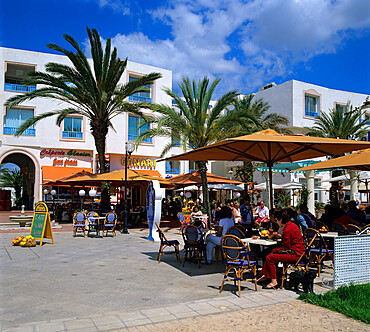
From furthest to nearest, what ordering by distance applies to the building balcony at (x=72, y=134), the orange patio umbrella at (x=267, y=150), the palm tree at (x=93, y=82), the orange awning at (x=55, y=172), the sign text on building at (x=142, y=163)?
1. the sign text on building at (x=142, y=163)
2. the building balcony at (x=72, y=134)
3. the orange awning at (x=55, y=172)
4. the palm tree at (x=93, y=82)
5. the orange patio umbrella at (x=267, y=150)

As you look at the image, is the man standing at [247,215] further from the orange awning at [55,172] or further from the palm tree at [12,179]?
the palm tree at [12,179]

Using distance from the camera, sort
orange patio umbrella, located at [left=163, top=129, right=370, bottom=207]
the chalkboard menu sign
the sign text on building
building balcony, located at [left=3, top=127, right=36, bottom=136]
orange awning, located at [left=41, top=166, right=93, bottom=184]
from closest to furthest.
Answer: orange patio umbrella, located at [left=163, top=129, right=370, bottom=207]
the chalkboard menu sign
orange awning, located at [left=41, top=166, right=93, bottom=184]
building balcony, located at [left=3, top=127, right=36, bottom=136]
the sign text on building

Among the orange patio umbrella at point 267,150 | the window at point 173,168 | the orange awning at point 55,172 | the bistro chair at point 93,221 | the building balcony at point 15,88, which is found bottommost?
the bistro chair at point 93,221

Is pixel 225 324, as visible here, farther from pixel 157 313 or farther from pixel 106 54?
pixel 106 54

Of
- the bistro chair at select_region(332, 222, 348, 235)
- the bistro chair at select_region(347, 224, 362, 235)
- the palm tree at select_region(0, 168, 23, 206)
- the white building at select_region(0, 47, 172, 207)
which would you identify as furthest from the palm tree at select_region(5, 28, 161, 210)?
the palm tree at select_region(0, 168, 23, 206)

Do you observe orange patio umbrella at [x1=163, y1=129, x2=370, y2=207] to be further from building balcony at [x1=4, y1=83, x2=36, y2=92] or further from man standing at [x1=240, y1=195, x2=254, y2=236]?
building balcony at [x1=4, y1=83, x2=36, y2=92]

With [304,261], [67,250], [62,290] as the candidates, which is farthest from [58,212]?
[304,261]

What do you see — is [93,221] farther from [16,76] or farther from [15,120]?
[16,76]

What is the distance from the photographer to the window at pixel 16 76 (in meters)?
28.6

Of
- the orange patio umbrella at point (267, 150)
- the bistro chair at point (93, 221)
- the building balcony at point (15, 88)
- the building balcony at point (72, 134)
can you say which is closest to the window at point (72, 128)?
the building balcony at point (72, 134)

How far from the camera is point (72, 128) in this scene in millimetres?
30172

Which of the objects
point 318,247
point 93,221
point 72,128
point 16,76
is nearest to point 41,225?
point 93,221

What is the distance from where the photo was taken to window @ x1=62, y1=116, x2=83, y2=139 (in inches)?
1175

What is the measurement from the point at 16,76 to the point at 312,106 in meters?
28.2
